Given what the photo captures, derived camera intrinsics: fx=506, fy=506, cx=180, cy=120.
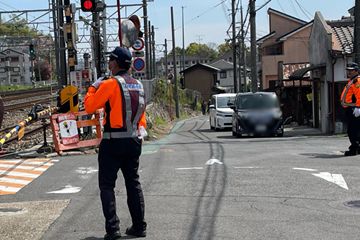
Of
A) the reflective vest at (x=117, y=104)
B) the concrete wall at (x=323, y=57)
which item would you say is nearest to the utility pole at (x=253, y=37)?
the concrete wall at (x=323, y=57)

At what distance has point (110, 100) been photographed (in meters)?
4.91

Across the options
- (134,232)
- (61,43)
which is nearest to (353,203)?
(134,232)

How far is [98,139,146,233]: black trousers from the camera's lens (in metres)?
4.88

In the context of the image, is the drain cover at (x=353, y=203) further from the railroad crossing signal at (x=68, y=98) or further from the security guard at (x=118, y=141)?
the railroad crossing signal at (x=68, y=98)

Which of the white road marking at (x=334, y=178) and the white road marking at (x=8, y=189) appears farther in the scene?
the white road marking at (x=8, y=189)

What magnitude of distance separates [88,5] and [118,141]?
8073 mm

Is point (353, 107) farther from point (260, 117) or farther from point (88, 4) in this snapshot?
point (260, 117)

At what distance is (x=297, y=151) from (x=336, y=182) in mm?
3678

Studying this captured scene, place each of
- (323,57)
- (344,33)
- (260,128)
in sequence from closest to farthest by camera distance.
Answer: (260,128) < (323,57) < (344,33)

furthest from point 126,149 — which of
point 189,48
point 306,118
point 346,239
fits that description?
point 189,48

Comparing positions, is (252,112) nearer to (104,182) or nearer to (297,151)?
Result: (297,151)

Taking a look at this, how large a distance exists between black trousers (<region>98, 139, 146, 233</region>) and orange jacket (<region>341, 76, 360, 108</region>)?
6.16m

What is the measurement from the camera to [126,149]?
493cm

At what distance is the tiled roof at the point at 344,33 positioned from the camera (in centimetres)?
1896
